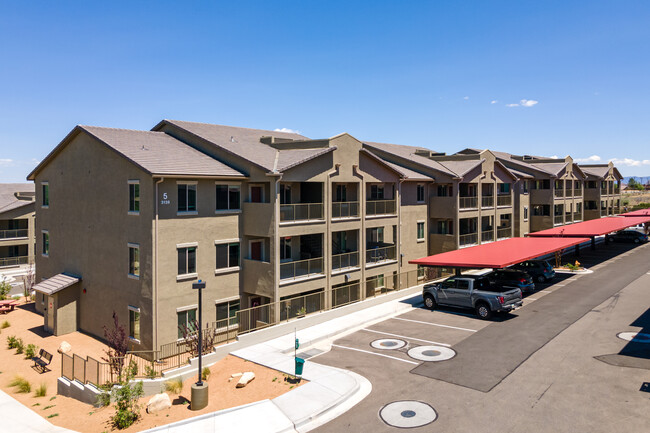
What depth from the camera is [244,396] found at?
16953 millimetres

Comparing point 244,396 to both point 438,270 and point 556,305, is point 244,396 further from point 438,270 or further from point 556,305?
point 438,270

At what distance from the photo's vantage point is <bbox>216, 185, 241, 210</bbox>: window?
26312 mm

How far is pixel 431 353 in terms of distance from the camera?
1991 cm

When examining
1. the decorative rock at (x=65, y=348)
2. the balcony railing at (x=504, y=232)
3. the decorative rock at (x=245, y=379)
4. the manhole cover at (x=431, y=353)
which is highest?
the balcony railing at (x=504, y=232)

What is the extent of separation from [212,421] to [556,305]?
70.6ft

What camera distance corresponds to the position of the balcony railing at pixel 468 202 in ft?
132

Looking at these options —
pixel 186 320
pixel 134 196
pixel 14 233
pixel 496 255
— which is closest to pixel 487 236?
pixel 496 255

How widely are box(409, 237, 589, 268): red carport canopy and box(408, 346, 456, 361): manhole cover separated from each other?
24.1 feet

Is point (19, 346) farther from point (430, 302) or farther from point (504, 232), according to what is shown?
point (504, 232)

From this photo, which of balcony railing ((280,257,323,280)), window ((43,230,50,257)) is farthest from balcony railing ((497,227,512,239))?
window ((43,230,50,257))

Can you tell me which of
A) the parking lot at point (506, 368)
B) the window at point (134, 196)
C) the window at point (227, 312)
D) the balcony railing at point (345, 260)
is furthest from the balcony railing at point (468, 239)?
the window at point (134, 196)

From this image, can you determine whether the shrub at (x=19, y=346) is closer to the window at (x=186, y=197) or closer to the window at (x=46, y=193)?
the window at (x=46, y=193)

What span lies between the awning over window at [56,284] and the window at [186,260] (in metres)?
9.72

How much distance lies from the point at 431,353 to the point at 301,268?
10763 mm
